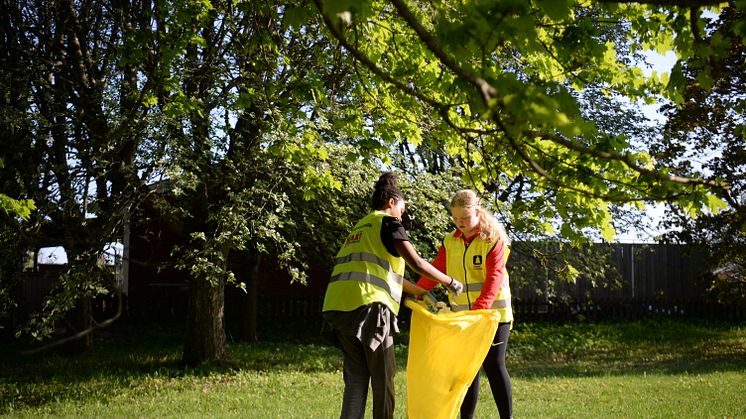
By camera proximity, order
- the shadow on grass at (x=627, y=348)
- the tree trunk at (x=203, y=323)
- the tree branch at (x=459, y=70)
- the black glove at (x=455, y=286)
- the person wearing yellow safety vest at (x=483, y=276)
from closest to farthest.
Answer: the tree branch at (x=459, y=70) < the black glove at (x=455, y=286) < the person wearing yellow safety vest at (x=483, y=276) < the tree trunk at (x=203, y=323) < the shadow on grass at (x=627, y=348)

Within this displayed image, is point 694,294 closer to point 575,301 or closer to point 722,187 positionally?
point 575,301

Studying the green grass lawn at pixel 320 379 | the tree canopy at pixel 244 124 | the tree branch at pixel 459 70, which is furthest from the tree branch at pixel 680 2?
the green grass lawn at pixel 320 379

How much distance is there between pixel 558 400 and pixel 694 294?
1468cm

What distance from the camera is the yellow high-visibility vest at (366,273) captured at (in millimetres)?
5223

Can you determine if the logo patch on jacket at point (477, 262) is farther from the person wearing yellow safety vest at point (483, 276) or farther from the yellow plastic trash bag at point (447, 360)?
the yellow plastic trash bag at point (447, 360)

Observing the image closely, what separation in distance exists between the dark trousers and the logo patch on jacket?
3.53 ft

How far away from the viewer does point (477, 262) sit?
19.6 feet

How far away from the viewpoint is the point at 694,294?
73.2ft

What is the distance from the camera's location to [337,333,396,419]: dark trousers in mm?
5184

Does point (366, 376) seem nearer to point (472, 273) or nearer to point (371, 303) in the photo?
point (371, 303)

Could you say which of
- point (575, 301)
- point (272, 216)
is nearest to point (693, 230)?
point (575, 301)

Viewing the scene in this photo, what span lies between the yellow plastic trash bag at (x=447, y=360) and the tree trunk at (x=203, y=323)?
780 cm

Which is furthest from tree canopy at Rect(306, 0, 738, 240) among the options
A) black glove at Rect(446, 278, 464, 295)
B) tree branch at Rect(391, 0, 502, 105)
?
black glove at Rect(446, 278, 464, 295)

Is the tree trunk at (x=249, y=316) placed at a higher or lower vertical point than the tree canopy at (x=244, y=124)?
lower
